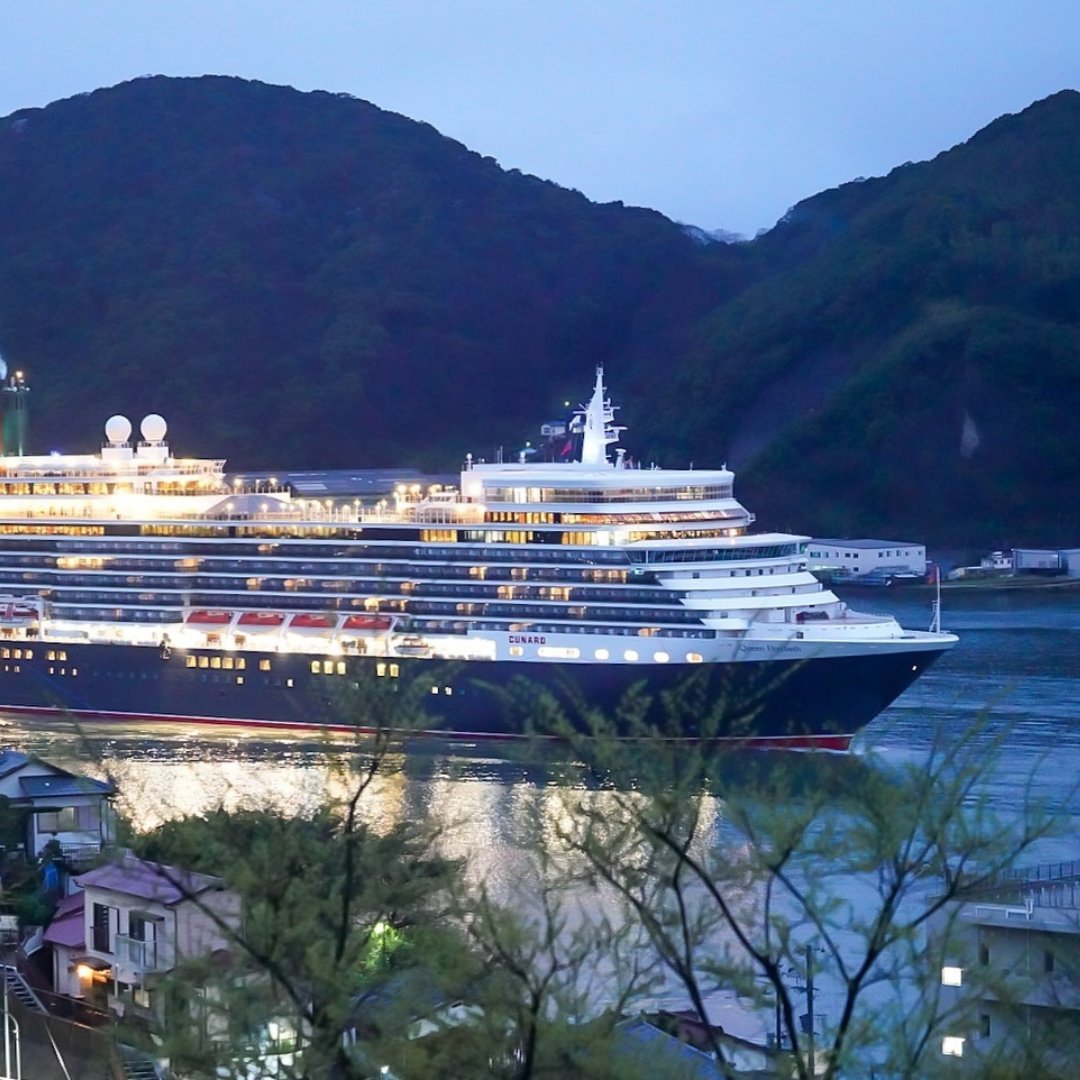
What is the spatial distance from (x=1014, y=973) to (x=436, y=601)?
1057 cm

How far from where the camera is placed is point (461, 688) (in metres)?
16.0

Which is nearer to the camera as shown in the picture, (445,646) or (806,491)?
(445,646)

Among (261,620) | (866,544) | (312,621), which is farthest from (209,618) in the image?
(866,544)

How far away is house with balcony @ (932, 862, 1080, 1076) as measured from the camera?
4.30 m

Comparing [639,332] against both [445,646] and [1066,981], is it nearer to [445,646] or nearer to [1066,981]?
[445,646]

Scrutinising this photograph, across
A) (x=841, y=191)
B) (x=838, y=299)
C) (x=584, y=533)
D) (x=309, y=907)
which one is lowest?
(x=309, y=907)

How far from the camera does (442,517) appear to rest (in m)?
16.8

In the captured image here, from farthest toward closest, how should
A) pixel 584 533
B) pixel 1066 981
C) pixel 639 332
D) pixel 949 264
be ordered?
pixel 639 332
pixel 949 264
pixel 584 533
pixel 1066 981

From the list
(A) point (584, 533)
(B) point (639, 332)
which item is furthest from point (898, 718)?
(B) point (639, 332)

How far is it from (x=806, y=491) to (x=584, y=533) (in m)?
20.1

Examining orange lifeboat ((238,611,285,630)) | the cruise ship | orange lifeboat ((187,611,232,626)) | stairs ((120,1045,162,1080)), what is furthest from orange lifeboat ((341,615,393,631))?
→ stairs ((120,1045,162,1080))

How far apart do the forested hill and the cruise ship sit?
18.6 m

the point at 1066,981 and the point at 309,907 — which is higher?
the point at 309,907

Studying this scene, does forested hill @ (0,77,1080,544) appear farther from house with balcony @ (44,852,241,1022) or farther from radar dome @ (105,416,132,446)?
house with balcony @ (44,852,241,1022)
